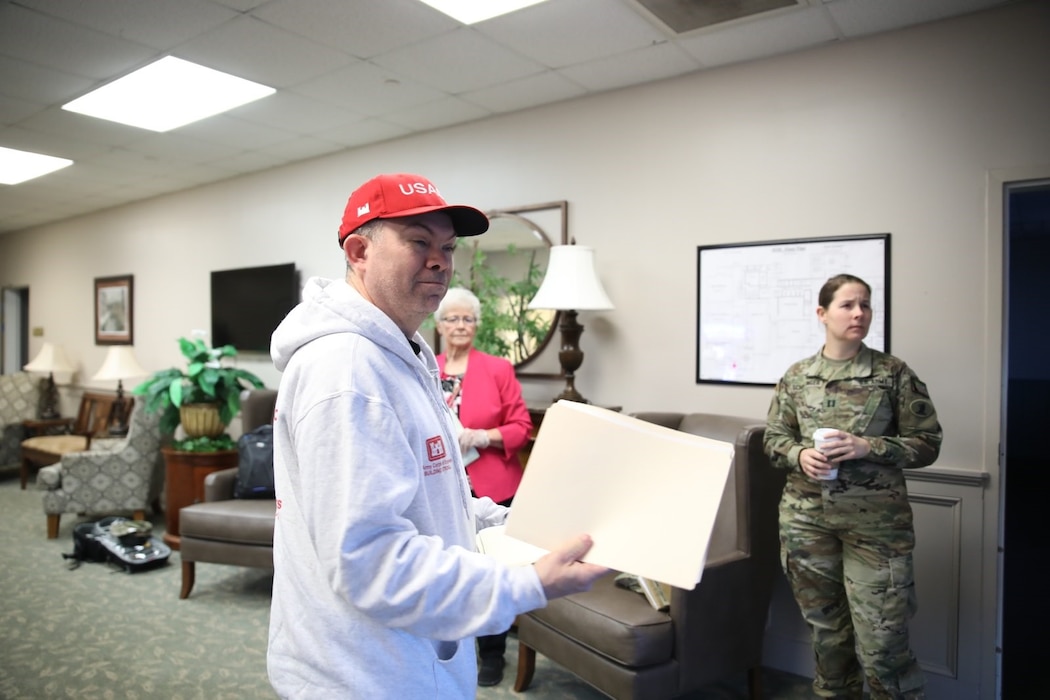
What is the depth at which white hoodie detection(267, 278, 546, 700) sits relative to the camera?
93cm

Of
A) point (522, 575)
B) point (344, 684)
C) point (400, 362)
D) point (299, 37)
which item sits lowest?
point (344, 684)

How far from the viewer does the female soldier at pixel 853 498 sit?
2256 mm

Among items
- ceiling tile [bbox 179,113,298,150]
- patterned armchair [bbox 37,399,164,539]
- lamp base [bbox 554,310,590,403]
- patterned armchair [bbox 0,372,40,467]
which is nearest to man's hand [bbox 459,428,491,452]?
lamp base [bbox 554,310,590,403]

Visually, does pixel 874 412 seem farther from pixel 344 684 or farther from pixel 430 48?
pixel 430 48

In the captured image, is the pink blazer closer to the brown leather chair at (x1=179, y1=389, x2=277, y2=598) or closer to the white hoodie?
the brown leather chair at (x1=179, y1=389, x2=277, y2=598)

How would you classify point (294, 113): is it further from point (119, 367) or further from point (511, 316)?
point (119, 367)

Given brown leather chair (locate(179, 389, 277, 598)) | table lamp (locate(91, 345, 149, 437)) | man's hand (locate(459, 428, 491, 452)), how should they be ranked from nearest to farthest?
man's hand (locate(459, 428, 491, 452))
brown leather chair (locate(179, 389, 277, 598))
table lamp (locate(91, 345, 149, 437))

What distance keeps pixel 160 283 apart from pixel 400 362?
244 inches

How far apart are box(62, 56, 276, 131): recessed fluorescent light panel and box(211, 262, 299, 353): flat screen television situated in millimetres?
1321

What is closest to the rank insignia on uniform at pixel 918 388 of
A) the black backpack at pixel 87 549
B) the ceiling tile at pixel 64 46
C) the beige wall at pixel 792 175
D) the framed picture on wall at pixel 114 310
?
the beige wall at pixel 792 175

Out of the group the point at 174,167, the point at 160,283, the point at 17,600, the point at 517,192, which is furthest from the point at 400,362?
the point at 160,283

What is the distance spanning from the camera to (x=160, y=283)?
642 cm

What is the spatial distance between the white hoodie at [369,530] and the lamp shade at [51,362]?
293 inches

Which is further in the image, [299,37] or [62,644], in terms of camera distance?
[62,644]
